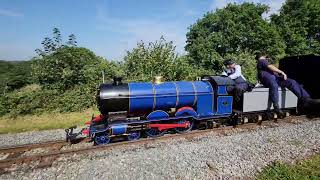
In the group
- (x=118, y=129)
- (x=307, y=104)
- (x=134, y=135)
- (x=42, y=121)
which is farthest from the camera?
(x=42, y=121)

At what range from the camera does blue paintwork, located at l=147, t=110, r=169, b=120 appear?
951 centimetres

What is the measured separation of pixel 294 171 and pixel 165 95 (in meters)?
4.56

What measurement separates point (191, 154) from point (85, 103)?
8669 mm

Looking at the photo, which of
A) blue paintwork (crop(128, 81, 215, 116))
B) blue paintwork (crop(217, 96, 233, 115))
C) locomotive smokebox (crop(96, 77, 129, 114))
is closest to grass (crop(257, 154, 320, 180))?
blue paintwork (crop(217, 96, 233, 115))

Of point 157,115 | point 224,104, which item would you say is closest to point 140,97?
point 157,115

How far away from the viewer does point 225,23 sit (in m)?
33.8

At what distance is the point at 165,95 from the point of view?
9.62 m

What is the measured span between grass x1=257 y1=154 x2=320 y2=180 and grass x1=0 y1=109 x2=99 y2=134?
28.2ft

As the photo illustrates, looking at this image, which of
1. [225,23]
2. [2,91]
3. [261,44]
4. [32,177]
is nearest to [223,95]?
[32,177]

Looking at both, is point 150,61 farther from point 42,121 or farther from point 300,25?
point 300,25

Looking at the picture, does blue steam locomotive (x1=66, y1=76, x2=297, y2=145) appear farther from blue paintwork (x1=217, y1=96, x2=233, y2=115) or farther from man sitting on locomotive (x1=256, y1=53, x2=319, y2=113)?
man sitting on locomotive (x1=256, y1=53, x2=319, y2=113)

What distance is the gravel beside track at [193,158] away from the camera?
687cm

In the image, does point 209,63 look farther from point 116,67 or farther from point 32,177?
point 32,177

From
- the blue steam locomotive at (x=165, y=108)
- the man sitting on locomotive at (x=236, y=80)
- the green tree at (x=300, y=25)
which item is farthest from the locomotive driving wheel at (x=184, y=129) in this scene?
the green tree at (x=300, y=25)
